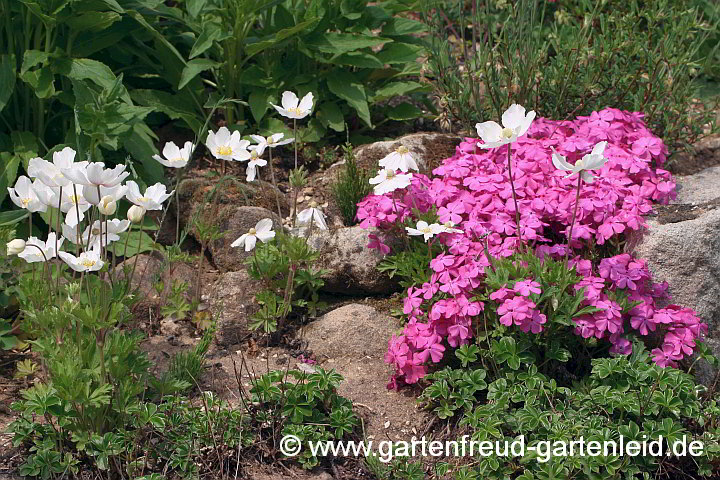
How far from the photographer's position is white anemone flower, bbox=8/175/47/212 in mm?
3035

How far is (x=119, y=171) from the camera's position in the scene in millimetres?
2797

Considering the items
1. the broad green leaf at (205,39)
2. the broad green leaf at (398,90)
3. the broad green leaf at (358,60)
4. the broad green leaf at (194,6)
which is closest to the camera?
the broad green leaf at (205,39)

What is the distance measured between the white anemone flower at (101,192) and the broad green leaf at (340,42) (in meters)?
1.94

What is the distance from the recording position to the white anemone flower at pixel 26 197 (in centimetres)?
303

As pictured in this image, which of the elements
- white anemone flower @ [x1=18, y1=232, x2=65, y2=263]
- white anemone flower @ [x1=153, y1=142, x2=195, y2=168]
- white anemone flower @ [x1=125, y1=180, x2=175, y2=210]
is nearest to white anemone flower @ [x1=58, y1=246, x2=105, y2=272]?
white anemone flower @ [x1=18, y1=232, x2=65, y2=263]

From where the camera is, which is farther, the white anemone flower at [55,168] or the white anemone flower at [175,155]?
the white anemone flower at [175,155]

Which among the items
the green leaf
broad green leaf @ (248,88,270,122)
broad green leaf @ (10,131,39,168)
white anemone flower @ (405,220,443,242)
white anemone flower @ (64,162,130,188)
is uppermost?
white anemone flower @ (64,162,130,188)

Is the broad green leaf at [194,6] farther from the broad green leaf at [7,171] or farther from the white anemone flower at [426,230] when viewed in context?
the white anemone flower at [426,230]

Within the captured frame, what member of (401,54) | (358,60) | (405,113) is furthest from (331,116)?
(401,54)

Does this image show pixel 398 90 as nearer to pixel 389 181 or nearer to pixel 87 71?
pixel 389 181

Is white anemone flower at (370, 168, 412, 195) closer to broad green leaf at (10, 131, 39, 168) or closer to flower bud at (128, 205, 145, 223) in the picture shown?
flower bud at (128, 205, 145, 223)

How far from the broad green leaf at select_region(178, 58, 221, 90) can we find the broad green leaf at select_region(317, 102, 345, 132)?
2.05 feet

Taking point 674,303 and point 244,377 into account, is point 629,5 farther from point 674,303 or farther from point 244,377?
point 244,377

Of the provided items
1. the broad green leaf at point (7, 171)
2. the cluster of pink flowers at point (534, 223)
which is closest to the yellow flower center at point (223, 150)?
the cluster of pink flowers at point (534, 223)
